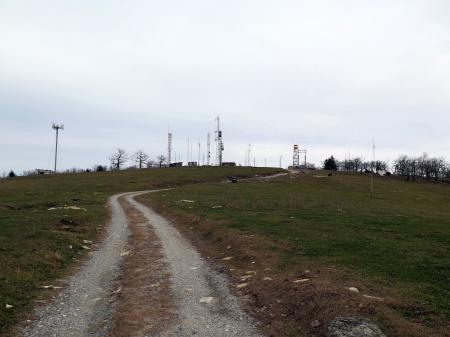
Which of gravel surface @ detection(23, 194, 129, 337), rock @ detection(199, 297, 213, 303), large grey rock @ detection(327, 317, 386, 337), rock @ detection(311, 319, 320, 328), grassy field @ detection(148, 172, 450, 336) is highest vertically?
grassy field @ detection(148, 172, 450, 336)

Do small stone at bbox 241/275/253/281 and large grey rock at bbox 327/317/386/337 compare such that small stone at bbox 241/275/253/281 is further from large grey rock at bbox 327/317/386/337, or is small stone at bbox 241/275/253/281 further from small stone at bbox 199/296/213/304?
large grey rock at bbox 327/317/386/337

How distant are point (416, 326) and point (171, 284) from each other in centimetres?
728

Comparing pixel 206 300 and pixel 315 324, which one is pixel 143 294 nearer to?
pixel 206 300

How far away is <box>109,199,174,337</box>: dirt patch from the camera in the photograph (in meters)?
9.79

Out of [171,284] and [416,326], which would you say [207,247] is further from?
[416,326]

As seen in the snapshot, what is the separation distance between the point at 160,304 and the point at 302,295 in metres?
3.78

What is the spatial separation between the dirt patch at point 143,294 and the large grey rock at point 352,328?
3.76 m

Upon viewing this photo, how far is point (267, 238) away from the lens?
20.5m

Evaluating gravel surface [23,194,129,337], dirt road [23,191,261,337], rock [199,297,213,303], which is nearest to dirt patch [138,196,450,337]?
dirt road [23,191,261,337]

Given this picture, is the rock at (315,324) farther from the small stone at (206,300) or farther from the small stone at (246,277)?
the small stone at (246,277)

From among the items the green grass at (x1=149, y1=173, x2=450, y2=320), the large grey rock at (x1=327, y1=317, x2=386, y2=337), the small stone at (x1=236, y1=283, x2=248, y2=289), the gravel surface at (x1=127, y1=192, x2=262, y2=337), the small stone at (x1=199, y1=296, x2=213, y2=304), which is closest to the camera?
the large grey rock at (x1=327, y1=317, x2=386, y2=337)

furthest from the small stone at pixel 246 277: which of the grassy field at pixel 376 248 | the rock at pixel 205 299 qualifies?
the rock at pixel 205 299

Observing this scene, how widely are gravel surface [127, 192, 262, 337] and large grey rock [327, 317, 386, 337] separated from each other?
5.45 feet

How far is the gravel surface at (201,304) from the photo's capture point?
31.6 feet
